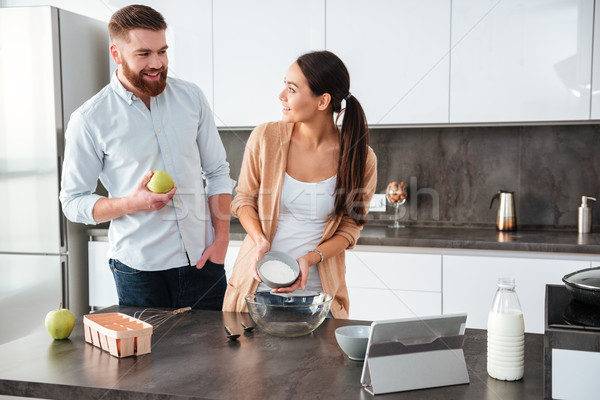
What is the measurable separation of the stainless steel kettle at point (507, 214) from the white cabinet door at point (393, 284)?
50 cm

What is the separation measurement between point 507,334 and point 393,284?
1689 millimetres

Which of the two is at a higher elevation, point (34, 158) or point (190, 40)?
point (190, 40)

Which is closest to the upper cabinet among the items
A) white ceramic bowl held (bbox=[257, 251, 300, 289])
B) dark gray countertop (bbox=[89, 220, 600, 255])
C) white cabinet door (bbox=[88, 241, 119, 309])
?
dark gray countertop (bbox=[89, 220, 600, 255])

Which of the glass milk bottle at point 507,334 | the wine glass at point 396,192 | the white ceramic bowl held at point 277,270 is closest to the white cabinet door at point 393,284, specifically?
the wine glass at point 396,192

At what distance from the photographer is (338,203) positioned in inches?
72.9

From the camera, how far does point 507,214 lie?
298 cm

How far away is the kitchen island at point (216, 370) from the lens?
3.46 ft

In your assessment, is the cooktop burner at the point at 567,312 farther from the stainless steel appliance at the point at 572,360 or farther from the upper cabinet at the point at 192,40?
the upper cabinet at the point at 192,40

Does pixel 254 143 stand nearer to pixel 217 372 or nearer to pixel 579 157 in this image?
pixel 217 372

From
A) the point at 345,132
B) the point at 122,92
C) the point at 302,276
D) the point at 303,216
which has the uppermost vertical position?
the point at 122,92

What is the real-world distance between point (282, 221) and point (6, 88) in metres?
1.92

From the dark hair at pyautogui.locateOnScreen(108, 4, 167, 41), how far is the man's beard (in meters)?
0.09

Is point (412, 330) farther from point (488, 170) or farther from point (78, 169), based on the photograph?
point (488, 170)

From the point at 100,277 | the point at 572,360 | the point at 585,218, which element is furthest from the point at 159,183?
the point at 585,218
